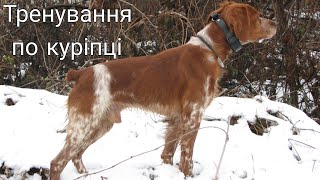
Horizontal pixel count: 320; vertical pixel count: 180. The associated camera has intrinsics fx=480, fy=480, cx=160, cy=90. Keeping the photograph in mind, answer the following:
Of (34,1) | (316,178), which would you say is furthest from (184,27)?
(316,178)

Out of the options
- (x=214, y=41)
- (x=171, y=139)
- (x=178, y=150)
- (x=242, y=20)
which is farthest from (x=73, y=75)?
(x=242, y=20)

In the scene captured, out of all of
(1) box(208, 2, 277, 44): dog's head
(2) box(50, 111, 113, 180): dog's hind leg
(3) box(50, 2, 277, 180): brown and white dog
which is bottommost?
(2) box(50, 111, 113, 180): dog's hind leg

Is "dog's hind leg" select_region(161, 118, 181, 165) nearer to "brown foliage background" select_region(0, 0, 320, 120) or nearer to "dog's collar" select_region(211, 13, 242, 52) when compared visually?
"dog's collar" select_region(211, 13, 242, 52)

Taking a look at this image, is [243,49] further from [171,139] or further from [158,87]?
[158,87]

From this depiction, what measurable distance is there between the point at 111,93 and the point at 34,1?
16.6 feet

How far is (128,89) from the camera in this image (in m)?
4.02

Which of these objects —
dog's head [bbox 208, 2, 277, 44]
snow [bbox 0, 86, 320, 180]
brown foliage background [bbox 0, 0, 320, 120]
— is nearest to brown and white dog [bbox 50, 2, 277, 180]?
dog's head [bbox 208, 2, 277, 44]

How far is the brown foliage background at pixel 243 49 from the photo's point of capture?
24.3ft

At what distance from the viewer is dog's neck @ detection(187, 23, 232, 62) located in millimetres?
4176

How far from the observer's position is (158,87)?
411cm

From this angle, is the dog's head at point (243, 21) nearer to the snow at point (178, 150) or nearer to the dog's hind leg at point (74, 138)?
the snow at point (178, 150)

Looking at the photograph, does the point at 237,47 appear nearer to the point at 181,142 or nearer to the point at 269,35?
the point at 269,35

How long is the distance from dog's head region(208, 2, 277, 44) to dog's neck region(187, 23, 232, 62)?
0.38 feet

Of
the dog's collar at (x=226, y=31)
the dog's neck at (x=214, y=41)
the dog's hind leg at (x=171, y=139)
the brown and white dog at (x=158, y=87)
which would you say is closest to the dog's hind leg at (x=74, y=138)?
the brown and white dog at (x=158, y=87)
